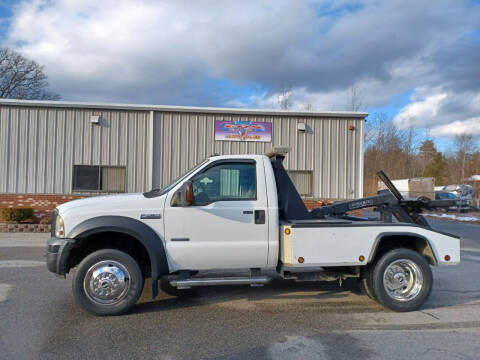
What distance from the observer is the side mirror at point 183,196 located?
191 inches

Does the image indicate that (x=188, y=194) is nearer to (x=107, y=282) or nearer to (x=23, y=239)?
(x=107, y=282)

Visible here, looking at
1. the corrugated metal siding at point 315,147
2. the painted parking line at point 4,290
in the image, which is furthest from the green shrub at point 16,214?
the painted parking line at point 4,290

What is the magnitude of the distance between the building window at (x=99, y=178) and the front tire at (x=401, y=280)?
10.7m

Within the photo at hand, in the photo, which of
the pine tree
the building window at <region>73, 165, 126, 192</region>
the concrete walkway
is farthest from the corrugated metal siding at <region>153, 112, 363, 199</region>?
the pine tree

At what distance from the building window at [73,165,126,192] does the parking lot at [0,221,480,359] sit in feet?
24.5

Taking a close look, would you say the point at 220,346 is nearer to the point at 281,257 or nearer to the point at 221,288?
the point at 281,257

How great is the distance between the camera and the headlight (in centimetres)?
496

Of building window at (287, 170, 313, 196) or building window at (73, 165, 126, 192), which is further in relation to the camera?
building window at (287, 170, 313, 196)

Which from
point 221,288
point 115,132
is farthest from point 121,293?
point 115,132

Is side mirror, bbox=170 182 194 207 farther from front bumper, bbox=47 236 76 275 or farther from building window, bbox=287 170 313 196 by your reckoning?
building window, bbox=287 170 313 196

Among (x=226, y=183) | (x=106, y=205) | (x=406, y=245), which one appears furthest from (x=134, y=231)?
(x=406, y=245)

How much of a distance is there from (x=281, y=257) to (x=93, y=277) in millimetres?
2400

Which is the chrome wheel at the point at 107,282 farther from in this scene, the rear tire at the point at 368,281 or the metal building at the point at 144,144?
the metal building at the point at 144,144

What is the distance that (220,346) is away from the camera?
13.4 feet
